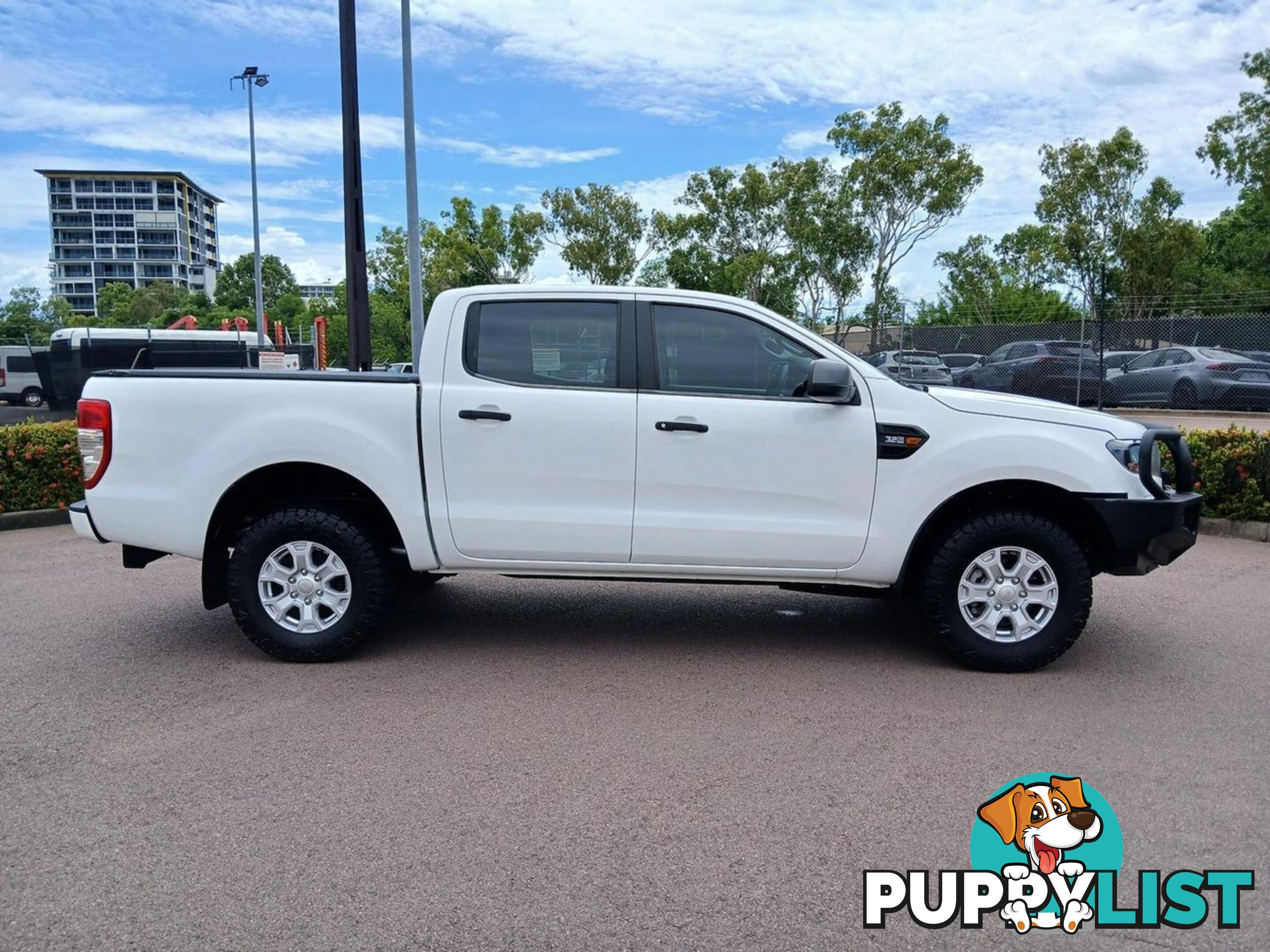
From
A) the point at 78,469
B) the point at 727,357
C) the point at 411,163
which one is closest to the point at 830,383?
the point at 727,357

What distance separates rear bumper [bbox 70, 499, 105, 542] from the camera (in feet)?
17.6

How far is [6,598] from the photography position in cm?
675

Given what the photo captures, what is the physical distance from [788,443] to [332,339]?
184ft

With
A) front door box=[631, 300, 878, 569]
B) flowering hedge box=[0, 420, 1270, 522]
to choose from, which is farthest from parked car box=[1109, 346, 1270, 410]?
front door box=[631, 300, 878, 569]

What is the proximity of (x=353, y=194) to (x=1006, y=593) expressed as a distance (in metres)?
8.74

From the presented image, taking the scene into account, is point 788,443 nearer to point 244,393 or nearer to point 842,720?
point 842,720

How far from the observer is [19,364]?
108 ft

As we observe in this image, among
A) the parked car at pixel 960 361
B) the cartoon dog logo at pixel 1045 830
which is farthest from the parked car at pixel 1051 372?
the cartoon dog logo at pixel 1045 830

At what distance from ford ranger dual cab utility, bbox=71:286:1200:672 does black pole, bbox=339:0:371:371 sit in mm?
6085

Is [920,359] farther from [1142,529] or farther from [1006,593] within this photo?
[1006,593]

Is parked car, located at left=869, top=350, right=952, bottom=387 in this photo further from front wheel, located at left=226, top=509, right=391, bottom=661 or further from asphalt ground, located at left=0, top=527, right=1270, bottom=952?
front wheel, located at left=226, top=509, right=391, bottom=661

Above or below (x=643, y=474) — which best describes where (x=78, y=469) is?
below

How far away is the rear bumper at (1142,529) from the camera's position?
5.07m

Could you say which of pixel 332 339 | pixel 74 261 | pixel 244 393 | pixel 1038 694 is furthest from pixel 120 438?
pixel 74 261
